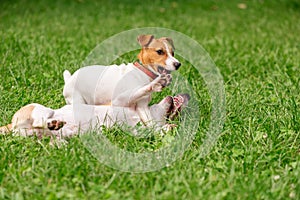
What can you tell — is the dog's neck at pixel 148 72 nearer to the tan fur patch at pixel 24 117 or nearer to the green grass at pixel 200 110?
the green grass at pixel 200 110

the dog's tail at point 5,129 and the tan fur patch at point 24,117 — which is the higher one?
the tan fur patch at point 24,117

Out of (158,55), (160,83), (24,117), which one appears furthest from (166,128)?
(24,117)

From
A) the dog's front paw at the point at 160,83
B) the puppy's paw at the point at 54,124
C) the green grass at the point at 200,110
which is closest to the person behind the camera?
the green grass at the point at 200,110

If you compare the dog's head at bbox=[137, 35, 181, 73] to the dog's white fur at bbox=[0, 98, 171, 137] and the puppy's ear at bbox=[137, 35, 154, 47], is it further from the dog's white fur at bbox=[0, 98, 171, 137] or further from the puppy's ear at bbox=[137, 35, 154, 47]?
the dog's white fur at bbox=[0, 98, 171, 137]

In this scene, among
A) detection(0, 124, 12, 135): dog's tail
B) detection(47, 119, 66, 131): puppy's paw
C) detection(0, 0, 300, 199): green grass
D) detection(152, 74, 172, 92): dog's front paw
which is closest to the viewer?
detection(0, 0, 300, 199): green grass

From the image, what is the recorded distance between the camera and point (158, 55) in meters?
3.14

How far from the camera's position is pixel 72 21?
760 cm

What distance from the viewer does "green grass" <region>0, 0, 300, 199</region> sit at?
2.51 metres

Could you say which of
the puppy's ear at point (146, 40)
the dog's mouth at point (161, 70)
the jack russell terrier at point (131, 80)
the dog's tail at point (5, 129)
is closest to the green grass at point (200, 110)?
the dog's tail at point (5, 129)

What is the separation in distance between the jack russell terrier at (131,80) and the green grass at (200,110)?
23 cm

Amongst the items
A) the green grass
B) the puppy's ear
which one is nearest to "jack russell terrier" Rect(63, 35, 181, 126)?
the puppy's ear

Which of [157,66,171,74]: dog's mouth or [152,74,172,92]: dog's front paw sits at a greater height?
[157,66,171,74]: dog's mouth

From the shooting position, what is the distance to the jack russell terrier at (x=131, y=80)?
3.08m

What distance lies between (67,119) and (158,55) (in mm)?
582
